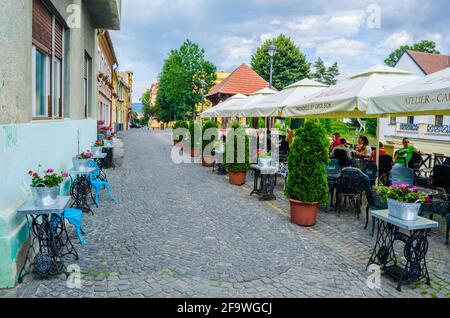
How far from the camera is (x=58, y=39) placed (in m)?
7.46

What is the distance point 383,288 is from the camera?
4.23 m

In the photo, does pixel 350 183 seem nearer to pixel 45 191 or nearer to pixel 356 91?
pixel 356 91

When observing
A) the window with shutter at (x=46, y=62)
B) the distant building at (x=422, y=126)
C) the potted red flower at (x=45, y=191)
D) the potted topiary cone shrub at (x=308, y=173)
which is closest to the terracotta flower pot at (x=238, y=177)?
the potted topiary cone shrub at (x=308, y=173)

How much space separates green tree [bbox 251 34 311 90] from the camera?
47438 mm

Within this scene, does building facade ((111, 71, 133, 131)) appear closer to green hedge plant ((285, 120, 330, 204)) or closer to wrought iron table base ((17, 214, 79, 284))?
green hedge plant ((285, 120, 330, 204))

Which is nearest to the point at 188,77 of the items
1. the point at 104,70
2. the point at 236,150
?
the point at 104,70

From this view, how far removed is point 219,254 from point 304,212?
213 cm


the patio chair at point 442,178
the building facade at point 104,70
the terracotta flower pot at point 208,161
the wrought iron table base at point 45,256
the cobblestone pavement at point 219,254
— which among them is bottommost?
the cobblestone pavement at point 219,254

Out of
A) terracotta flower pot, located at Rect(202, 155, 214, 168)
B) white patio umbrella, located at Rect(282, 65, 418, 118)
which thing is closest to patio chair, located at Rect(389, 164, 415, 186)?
white patio umbrella, located at Rect(282, 65, 418, 118)

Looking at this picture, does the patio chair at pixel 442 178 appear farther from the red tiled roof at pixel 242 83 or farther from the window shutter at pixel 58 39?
the red tiled roof at pixel 242 83

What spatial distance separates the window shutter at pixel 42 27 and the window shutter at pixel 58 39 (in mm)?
501

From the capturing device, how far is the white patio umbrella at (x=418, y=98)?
5.18m
